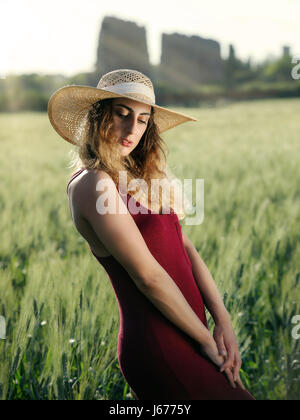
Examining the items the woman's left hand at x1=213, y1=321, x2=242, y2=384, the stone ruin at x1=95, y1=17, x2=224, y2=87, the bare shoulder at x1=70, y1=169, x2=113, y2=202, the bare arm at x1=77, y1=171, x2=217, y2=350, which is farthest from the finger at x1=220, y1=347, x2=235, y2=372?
the stone ruin at x1=95, y1=17, x2=224, y2=87

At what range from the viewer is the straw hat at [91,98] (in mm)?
905

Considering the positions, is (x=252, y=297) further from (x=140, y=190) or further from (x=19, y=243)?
(x=19, y=243)

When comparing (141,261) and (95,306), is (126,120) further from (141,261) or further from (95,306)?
(95,306)

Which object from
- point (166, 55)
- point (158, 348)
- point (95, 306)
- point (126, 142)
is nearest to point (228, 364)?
point (158, 348)

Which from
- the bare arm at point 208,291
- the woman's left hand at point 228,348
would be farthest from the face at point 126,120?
the woman's left hand at point 228,348

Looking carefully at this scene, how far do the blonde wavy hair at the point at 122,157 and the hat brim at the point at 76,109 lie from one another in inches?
1.2

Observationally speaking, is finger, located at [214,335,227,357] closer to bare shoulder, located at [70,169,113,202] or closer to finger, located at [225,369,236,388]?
finger, located at [225,369,236,388]

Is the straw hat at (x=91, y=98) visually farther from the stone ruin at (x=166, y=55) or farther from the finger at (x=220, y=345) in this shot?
the stone ruin at (x=166, y=55)

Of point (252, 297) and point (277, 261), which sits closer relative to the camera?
point (252, 297)

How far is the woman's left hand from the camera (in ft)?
2.93

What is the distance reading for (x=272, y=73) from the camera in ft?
150

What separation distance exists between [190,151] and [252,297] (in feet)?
18.4
